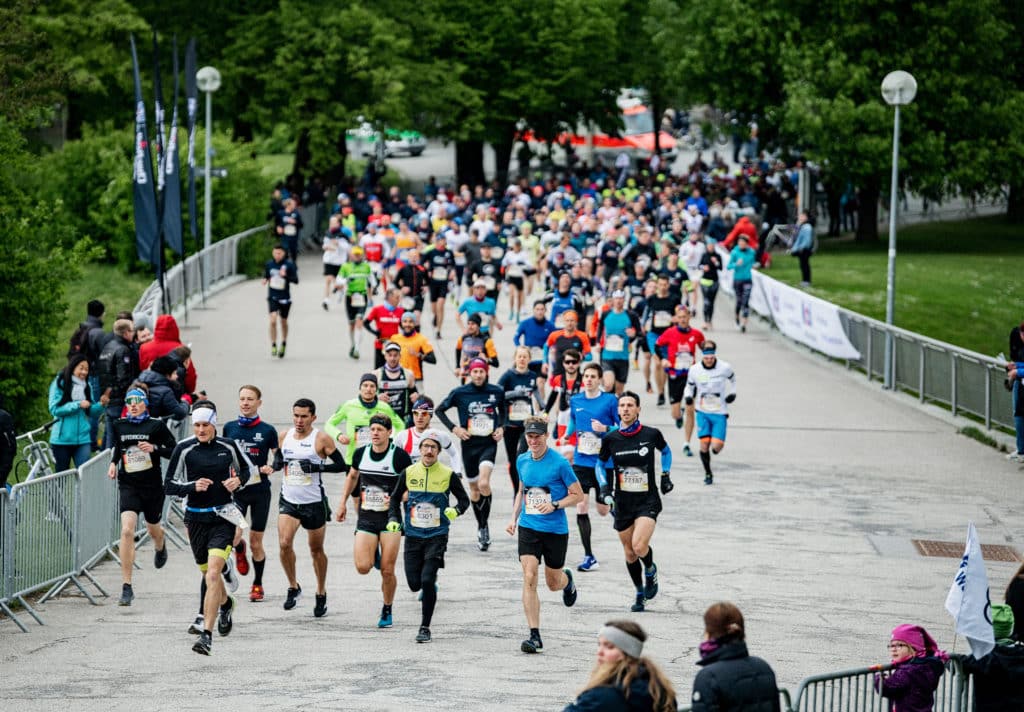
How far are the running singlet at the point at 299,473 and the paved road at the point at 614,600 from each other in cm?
94

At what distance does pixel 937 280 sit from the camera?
44.0 metres

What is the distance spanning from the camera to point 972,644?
392 inches

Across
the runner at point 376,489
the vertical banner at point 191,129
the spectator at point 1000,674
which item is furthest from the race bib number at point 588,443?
the vertical banner at point 191,129

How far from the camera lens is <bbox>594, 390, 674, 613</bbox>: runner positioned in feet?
47.9

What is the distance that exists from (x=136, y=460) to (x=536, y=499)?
3.63m

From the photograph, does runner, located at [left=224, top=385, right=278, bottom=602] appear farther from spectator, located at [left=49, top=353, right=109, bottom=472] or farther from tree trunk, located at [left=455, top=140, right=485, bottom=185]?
tree trunk, located at [left=455, top=140, right=485, bottom=185]

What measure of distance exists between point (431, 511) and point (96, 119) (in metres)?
41.5

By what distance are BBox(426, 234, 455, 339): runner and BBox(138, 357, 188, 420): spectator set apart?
14213 millimetres

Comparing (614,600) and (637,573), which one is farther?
(614,600)

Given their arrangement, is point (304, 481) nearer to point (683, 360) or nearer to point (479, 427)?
point (479, 427)

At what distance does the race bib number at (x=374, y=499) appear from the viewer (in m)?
14.0

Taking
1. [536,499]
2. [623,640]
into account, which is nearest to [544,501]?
[536,499]

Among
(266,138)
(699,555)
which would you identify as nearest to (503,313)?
(699,555)

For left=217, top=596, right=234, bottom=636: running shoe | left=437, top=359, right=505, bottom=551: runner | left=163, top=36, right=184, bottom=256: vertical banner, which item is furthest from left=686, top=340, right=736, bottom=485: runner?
left=163, top=36, right=184, bottom=256: vertical banner
